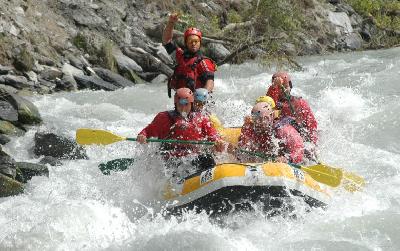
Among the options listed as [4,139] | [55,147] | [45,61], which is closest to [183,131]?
[55,147]

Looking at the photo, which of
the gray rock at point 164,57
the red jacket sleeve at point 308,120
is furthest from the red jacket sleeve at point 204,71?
the gray rock at point 164,57

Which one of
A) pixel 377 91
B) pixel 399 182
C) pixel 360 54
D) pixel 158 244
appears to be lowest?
pixel 360 54

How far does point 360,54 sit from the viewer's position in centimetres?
1791

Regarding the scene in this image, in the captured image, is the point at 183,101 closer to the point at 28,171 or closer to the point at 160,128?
the point at 160,128

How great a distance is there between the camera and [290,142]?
19.7 feet

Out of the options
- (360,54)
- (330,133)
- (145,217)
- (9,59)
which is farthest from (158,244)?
(360,54)

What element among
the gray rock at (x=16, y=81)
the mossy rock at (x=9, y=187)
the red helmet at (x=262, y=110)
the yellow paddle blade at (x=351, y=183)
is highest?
the red helmet at (x=262, y=110)

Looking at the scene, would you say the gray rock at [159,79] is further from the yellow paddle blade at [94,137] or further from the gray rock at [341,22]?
the gray rock at [341,22]

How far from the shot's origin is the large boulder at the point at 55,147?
7.86m

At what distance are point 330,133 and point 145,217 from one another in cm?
399

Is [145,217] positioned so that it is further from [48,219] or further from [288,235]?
[288,235]

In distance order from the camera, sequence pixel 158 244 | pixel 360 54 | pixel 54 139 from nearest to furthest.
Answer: pixel 158 244 < pixel 54 139 < pixel 360 54

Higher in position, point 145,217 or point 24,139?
point 145,217

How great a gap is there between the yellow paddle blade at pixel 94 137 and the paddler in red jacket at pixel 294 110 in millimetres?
1947
